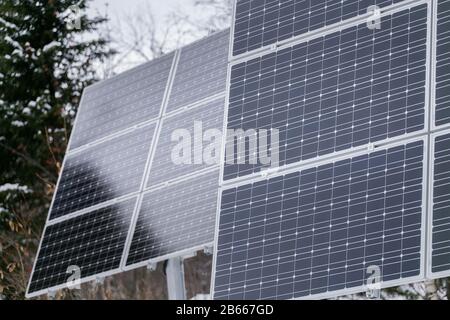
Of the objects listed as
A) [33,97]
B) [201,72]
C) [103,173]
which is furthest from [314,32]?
[33,97]

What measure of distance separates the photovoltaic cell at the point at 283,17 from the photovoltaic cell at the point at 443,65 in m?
0.92

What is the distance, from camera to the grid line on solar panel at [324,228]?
14.8 meters

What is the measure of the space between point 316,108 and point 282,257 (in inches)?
76.4

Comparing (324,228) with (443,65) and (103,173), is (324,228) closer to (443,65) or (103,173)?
(443,65)

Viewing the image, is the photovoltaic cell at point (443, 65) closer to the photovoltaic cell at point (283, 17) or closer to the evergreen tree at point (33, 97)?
the photovoltaic cell at point (283, 17)

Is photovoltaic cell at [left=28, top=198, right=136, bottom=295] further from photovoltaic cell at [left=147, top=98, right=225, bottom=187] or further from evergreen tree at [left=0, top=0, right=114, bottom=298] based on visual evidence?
evergreen tree at [left=0, top=0, right=114, bottom=298]

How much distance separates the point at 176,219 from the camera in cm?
1911

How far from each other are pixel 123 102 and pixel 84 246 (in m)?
2.92

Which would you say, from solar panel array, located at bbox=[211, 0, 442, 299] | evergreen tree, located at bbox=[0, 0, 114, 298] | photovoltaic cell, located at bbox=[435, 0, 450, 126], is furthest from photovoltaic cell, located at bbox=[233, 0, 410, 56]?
evergreen tree, located at bbox=[0, 0, 114, 298]

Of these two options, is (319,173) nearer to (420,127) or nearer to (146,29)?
(420,127)

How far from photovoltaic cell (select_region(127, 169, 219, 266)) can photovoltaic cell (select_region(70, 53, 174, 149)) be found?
2009 mm

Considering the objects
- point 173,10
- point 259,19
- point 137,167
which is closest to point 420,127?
point 259,19

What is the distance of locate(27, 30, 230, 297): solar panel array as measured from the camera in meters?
19.2

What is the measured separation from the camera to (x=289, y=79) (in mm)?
16875
